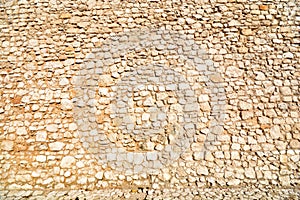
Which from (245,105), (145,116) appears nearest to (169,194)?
(145,116)

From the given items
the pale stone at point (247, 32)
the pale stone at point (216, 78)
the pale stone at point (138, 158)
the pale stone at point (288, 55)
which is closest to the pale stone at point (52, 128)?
the pale stone at point (138, 158)

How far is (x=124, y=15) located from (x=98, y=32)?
1.99ft

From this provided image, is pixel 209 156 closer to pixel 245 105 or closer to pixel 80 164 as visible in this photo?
pixel 245 105

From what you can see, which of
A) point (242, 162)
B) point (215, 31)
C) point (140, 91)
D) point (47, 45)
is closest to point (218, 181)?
point (242, 162)

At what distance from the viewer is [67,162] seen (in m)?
4.35

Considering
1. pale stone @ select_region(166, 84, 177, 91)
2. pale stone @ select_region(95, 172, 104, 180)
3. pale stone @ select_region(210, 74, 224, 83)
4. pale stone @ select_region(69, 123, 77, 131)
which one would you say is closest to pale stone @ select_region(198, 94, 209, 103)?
pale stone @ select_region(210, 74, 224, 83)

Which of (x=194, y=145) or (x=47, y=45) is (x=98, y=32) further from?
(x=194, y=145)

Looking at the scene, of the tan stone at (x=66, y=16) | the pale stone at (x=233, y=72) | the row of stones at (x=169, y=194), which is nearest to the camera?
the row of stones at (x=169, y=194)

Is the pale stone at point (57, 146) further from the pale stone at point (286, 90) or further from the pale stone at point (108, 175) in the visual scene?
the pale stone at point (286, 90)

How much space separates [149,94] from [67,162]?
6.07 ft

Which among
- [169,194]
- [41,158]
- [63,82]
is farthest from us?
[63,82]

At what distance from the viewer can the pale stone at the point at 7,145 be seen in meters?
4.48

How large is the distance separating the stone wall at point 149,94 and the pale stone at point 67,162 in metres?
0.03

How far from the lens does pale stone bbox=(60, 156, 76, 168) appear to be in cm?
434
